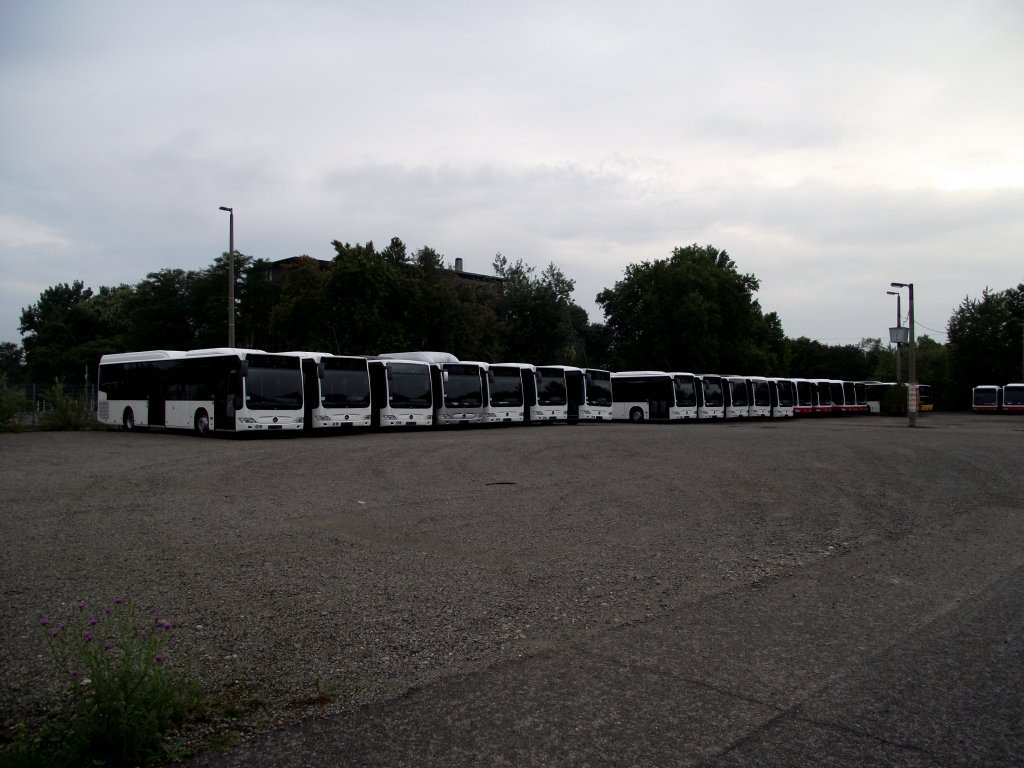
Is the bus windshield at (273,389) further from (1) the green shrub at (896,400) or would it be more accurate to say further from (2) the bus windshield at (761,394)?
(1) the green shrub at (896,400)

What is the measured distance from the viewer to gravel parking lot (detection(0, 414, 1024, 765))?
5.09 metres

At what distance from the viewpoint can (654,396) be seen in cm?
4638

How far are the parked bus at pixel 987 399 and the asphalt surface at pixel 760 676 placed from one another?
69.3 meters

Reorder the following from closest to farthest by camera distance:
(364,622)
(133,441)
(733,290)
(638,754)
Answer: (638,754) < (364,622) < (133,441) < (733,290)

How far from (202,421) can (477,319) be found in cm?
2539

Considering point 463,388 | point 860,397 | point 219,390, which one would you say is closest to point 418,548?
point 219,390

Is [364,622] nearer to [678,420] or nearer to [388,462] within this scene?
[388,462]

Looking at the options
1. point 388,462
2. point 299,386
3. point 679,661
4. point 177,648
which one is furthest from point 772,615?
point 299,386

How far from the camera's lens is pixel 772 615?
6.09 meters

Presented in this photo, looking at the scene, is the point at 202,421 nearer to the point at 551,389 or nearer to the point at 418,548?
the point at 551,389

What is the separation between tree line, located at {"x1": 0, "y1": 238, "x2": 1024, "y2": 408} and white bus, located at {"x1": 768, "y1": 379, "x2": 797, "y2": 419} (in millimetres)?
8536

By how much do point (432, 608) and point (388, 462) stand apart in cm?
1141

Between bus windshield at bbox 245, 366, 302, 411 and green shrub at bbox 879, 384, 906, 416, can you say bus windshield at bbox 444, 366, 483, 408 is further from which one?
green shrub at bbox 879, 384, 906, 416

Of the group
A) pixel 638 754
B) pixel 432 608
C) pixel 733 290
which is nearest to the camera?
pixel 638 754
